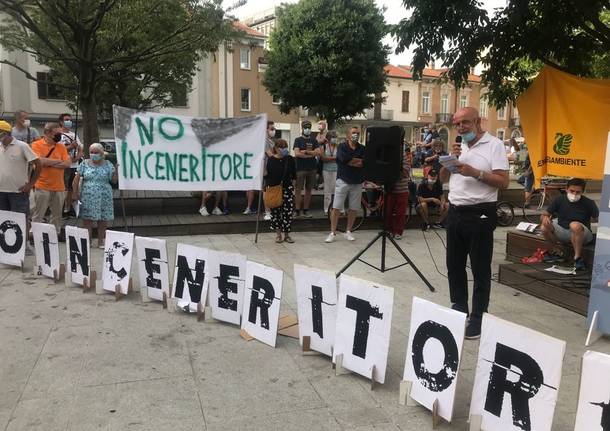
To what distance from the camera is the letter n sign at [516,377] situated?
2627 millimetres

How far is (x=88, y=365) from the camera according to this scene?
12.8 feet

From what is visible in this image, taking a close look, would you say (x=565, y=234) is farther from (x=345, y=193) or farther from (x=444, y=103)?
(x=444, y=103)

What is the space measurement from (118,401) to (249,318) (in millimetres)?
1410

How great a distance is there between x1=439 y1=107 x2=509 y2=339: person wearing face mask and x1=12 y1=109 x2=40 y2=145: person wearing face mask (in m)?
7.22

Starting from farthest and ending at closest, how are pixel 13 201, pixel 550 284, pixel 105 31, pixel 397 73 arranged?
pixel 397 73
pixel 105 31
pixel 13 201
pixel 550 284

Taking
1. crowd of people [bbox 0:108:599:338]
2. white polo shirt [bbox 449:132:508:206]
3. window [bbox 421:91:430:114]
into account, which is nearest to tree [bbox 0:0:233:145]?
crowd of people [bbox 0:108:599:338]

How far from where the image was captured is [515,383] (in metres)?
2.80

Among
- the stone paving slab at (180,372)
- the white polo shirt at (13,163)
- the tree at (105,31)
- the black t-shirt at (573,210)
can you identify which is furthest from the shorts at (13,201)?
the black t-shirt at (573,210)

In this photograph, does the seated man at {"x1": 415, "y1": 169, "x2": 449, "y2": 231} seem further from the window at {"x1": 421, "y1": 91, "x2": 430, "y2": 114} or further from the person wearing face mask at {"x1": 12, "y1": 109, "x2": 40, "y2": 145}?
the window at {"x1": 421, "y1": 91, "x2": 430, "y2": 114}

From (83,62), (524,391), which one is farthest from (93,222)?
(524,391)

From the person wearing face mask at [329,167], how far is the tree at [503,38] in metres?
4.18

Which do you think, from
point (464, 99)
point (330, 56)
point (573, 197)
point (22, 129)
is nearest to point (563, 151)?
point (573, 197)

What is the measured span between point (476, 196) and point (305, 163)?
20.9 ft

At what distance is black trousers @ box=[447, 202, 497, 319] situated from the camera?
14.6 ft
